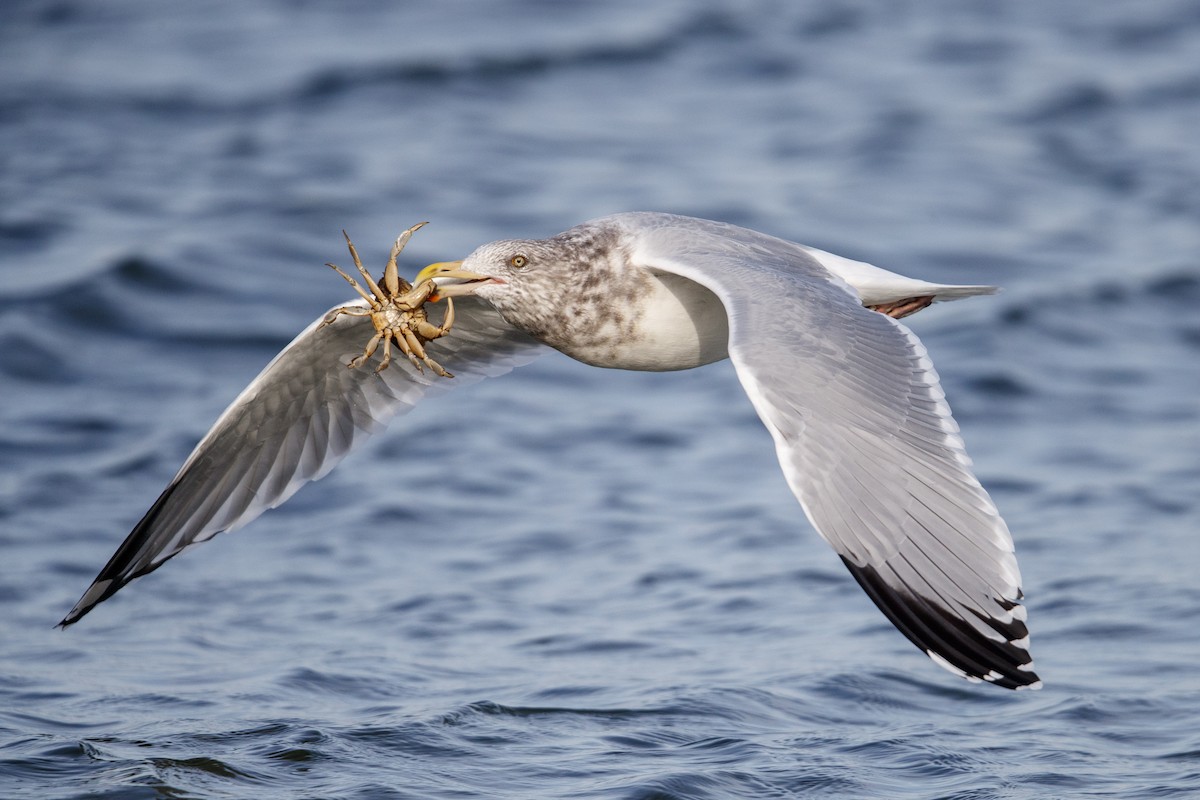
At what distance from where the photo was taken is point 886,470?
4.62 meters

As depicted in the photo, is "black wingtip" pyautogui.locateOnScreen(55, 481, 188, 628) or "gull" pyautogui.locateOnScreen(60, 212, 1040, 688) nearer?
"gull" pyautogui.locateOnScreen(60, 212, 1040, 688)

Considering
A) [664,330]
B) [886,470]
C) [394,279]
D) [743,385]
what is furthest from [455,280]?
[886,470]

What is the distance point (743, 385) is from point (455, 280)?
141 centimetres

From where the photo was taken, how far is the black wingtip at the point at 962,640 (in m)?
4.32

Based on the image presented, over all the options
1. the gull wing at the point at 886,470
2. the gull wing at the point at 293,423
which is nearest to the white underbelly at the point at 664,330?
the gull wing at the point at 886,470

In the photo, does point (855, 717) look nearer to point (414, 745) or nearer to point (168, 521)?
point (414, 745)

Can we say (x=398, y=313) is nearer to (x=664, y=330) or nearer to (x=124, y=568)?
(x=664, y=330)

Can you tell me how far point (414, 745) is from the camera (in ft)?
19.3

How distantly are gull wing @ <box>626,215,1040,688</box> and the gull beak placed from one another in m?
0.86

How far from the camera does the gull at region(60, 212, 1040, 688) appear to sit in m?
4.44

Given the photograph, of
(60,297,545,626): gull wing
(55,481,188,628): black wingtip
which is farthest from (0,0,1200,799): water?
(60,297,545,626): gull wing

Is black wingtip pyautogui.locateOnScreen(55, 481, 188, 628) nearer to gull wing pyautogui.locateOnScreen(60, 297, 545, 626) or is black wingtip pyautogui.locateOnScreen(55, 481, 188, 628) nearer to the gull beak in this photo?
gull wing pyautogui.locateOnScreen(60, 297, 545, 626)

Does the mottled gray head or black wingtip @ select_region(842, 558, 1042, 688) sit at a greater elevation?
the mottled gray head

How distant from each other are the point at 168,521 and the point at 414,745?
1217 mm
